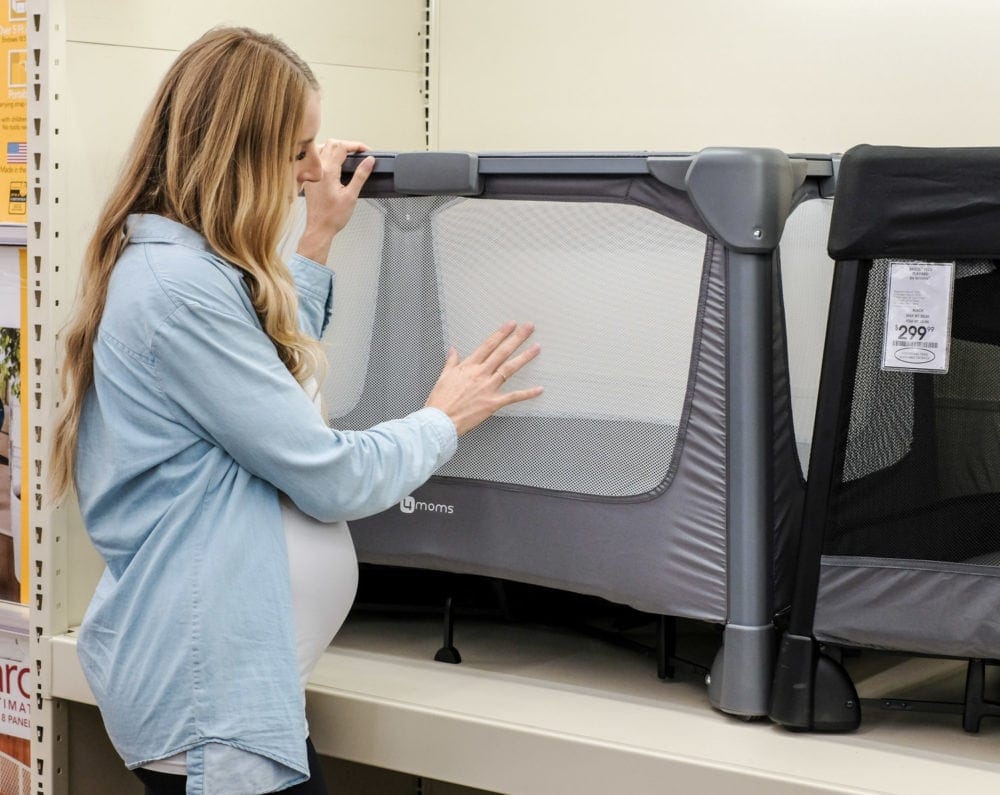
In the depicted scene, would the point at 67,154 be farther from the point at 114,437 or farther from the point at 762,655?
the point at 762,655

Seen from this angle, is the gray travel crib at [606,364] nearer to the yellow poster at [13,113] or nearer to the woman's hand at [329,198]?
the woman's hand at [329,198]

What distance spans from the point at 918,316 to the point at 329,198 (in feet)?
2.18

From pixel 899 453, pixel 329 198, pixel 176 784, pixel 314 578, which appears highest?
pixel 329 198

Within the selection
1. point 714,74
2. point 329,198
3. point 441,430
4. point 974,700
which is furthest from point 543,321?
point 714,74

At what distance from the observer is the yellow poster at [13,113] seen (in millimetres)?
1736

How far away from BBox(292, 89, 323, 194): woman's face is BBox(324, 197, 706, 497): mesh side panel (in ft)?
0.41

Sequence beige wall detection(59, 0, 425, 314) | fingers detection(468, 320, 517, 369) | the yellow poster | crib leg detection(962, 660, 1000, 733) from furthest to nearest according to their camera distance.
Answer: the yellow poster → beige wall detection(59, 0, 425, 314) → fingers detection(468, 320, 517, 369) → crib leg detection(962, 660, 1000, 733)

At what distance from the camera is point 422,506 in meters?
1.51

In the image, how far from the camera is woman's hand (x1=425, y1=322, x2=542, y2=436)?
1380 mm

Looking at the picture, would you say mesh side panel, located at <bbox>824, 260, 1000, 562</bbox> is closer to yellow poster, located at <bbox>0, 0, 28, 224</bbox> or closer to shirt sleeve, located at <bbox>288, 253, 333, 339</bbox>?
shirt sleeve, located at <bbox>288, 253, 333, 339</bbox>

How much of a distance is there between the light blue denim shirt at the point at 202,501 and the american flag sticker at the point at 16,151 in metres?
0.75

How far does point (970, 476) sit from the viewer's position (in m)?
1.23

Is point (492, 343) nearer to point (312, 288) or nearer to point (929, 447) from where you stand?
point (312, 288)

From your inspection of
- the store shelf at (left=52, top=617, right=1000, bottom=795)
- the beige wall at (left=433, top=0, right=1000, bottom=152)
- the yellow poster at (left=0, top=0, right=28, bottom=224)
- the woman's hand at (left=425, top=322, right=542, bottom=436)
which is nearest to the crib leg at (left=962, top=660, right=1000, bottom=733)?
the store shelf at (left=52, top=617, right=1000, bottom=795)
